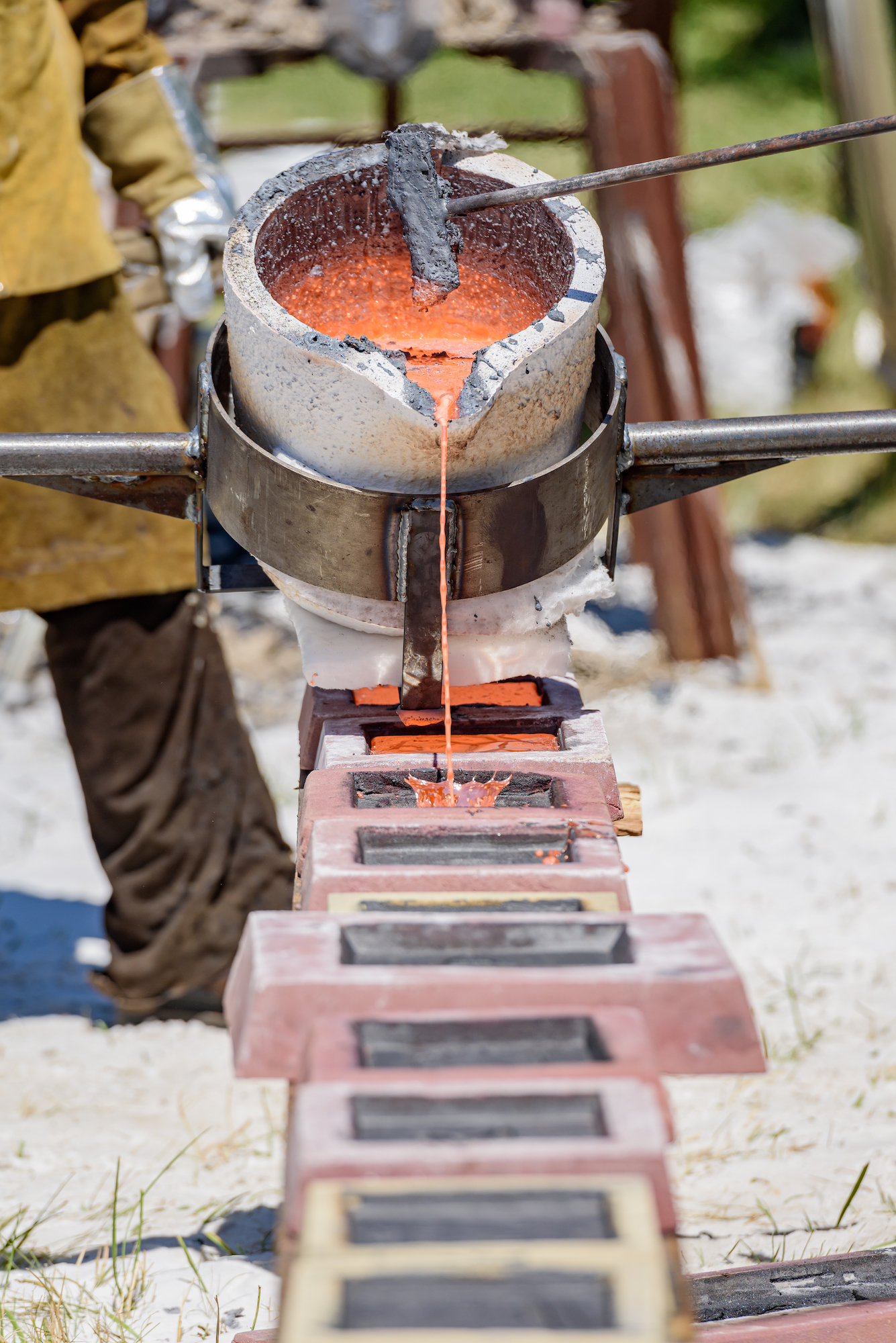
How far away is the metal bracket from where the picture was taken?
137 cm

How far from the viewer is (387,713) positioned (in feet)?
5.01

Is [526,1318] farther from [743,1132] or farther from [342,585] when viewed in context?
[743,1132]

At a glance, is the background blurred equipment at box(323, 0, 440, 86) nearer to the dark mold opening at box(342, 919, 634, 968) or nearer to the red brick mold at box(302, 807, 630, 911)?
the red brick mold at box(302, 807, 630, 911)

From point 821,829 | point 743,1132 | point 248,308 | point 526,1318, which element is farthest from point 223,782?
point 526,1318

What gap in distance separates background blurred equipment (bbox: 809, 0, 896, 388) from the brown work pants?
10.2ft

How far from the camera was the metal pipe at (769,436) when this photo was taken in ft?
5.06

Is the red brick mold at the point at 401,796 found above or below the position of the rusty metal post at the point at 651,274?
below

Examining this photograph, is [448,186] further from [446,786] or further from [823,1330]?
[823,1330]

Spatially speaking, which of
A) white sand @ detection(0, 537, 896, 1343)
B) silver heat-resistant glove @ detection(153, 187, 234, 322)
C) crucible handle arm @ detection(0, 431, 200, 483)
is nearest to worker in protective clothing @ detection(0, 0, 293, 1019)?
silver heat-resistant glove @ detection(153, 187, 234, 322)

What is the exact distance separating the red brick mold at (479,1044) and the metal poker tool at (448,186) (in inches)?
33.4

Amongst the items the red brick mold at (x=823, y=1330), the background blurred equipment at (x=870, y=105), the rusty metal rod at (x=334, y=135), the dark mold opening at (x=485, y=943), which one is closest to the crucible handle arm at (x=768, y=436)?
the dark mold opening at (x=485, y=943)

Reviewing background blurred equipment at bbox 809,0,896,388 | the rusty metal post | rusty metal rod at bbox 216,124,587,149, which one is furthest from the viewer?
background blurred equipment at bbox 809,0,896,388

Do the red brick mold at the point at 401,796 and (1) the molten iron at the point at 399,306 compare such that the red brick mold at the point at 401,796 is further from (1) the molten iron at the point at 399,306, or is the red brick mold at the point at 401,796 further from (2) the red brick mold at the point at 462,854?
(1) the molten iron at the point at 399,306

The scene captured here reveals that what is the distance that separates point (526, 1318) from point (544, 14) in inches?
145
